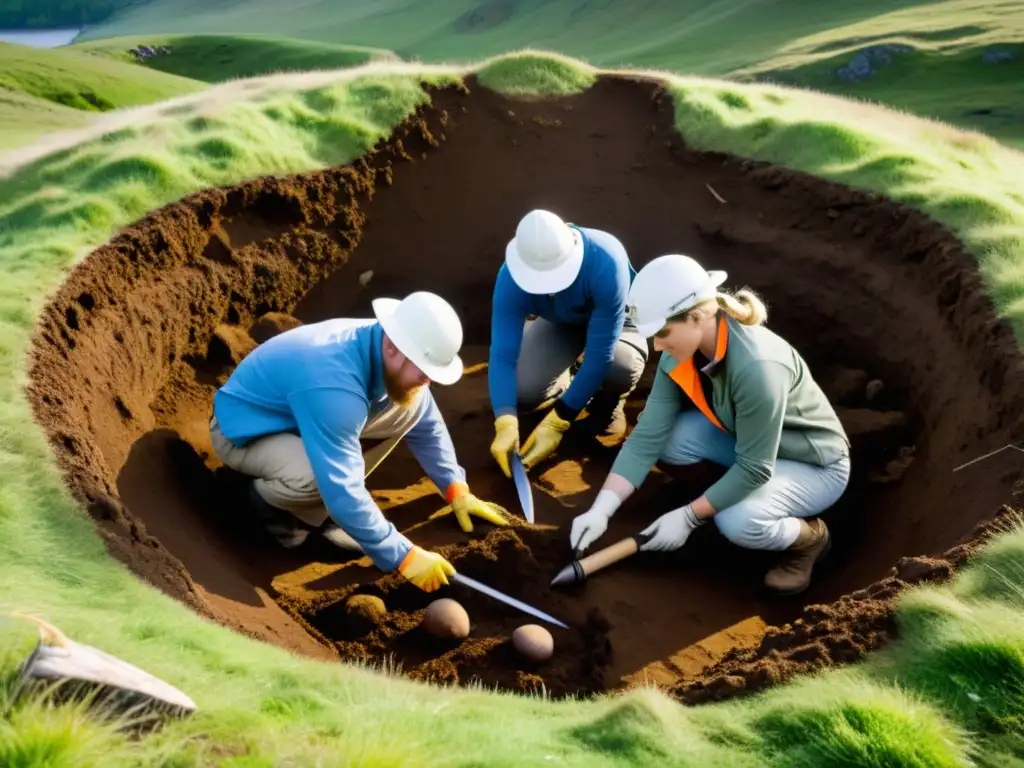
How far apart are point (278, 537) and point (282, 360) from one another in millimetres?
1128

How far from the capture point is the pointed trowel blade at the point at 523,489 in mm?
5586

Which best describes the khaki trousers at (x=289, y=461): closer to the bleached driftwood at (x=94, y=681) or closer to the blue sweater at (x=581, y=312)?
the blue sweater at (x=581, y=312)

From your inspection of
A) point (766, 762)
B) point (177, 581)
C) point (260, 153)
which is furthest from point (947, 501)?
point (260, 153)

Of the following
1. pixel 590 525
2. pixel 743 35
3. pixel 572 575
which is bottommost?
pixel 572 575

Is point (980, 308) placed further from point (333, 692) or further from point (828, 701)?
point (333, 692)

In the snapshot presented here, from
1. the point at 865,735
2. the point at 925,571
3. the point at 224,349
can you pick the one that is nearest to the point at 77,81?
the point at 224,349

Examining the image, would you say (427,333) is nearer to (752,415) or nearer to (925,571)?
(752,415)

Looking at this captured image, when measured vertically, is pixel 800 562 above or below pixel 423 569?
below

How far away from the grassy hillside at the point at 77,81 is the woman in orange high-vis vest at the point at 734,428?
15466 millimetres

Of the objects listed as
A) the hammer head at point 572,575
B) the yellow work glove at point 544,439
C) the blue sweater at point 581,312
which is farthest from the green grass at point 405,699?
the yellow work glove at point 544,439

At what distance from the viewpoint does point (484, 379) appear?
7.44 m

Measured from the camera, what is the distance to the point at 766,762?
2.95m

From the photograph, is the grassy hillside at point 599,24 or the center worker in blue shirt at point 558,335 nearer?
the center worker in blue shirt at point 558,335

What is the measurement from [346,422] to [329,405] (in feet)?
0.37
